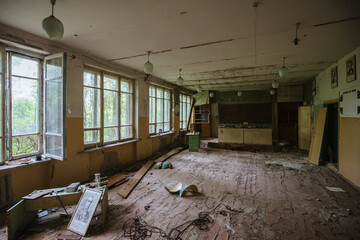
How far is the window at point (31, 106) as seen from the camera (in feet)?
10.6

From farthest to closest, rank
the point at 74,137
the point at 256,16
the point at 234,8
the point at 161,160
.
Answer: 1. the point at 161,160
2. the point at 74,137
3. the point at 256,16
4. the point at 234,8

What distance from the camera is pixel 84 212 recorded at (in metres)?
2.56

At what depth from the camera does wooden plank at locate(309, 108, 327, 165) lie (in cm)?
575

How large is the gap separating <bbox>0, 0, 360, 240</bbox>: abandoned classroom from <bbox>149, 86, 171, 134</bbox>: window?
0.92m

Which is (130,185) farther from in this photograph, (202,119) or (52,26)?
(202,119)

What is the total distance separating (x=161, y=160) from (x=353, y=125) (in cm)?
536

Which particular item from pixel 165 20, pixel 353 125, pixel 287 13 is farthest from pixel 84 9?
pixel 353 125

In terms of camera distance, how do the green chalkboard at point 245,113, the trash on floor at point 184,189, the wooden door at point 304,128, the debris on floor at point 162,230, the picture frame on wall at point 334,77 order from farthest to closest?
A: the green chalkboard at point 245,113 < the wooden door at point 304,128 < the picture frame on wall at point 334,77 < the trash on floor at point 184,189 < the debris on floor at point 162,230

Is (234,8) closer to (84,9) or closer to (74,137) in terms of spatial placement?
(84,9)

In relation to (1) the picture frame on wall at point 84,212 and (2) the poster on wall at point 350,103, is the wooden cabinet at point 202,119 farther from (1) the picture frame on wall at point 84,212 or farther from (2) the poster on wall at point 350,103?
(1) the picture frame on wall at point 84,212

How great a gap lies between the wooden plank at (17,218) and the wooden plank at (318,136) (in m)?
7.41

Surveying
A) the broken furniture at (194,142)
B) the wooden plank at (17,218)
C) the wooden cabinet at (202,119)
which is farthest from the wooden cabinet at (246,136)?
the wooden plank at (17,218)

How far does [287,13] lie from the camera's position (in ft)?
8.60

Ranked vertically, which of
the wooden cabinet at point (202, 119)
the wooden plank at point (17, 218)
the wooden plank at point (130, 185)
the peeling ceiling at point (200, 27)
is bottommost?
the wooden plank at point (130, 185)
